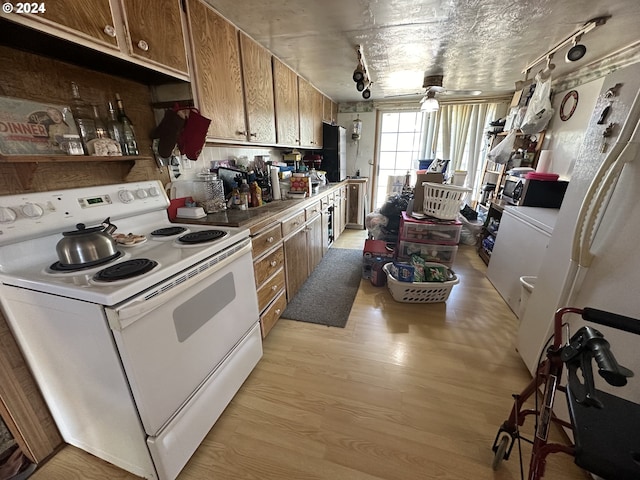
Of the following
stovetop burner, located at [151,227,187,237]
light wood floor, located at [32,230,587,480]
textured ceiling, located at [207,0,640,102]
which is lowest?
light wood floor, located at [32,230,587,480]

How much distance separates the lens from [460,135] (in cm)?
427

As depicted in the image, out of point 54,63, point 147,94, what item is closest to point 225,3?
point 147,94

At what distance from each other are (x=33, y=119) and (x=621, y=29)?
3.53 m

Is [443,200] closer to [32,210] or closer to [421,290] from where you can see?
[421,290]

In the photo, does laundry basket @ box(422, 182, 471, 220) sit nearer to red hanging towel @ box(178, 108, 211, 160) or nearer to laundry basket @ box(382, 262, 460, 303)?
laundry basket @ box(382, 262, 460, 303)

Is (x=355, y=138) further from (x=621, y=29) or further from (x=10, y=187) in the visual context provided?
(x=10, y=187)

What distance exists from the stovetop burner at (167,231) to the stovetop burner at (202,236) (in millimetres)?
113

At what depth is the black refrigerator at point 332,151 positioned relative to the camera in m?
3.89

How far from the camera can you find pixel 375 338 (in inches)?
75.5

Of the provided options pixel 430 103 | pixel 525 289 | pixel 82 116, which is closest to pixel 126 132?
pixel 82 116

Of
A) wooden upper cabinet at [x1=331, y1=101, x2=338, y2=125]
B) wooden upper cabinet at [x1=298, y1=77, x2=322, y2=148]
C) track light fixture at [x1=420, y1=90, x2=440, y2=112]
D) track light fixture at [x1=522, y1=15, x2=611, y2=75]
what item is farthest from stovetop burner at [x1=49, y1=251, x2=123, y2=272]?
wooden upper cabinet at [x1=331, y1=101, x2=338, y2=125]

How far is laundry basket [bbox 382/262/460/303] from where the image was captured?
2229mm

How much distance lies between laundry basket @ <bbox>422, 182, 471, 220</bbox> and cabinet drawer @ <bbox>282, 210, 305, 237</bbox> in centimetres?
121

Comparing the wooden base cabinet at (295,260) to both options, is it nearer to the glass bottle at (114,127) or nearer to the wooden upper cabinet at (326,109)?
the glass bottle at (114,127)
